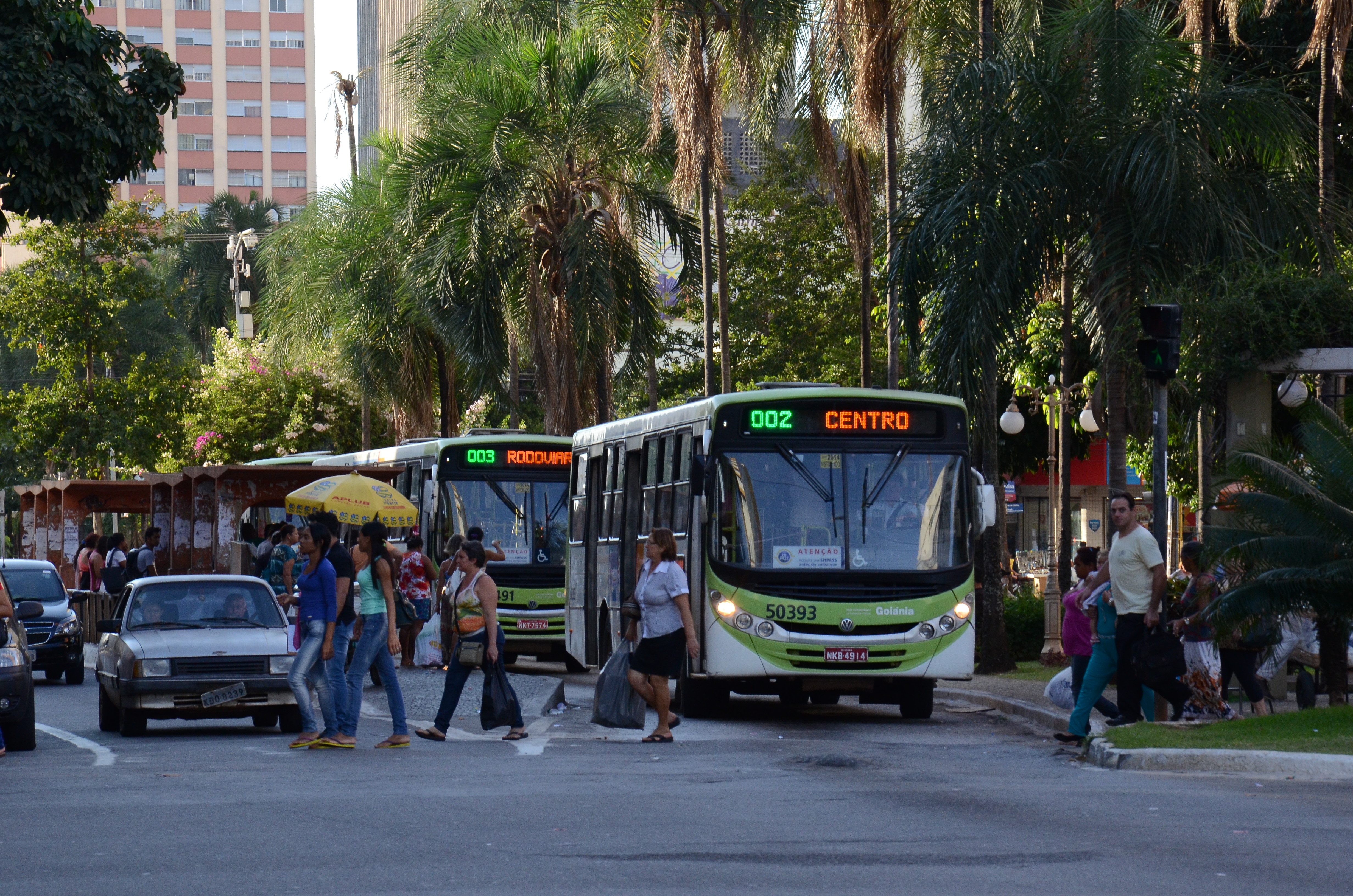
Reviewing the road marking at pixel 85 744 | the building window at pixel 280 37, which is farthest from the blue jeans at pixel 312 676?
the building window at pixel 280 37

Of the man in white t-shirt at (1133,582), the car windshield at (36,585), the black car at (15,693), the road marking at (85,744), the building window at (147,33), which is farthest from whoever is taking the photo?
the building window at (147,33)

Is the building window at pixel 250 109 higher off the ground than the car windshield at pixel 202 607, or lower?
higher

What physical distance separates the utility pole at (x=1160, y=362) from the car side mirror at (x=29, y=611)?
8899mm

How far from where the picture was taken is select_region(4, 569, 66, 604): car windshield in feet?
80.8

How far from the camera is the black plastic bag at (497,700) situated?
51.5ft

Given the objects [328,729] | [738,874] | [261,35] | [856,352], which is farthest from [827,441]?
[261,35]

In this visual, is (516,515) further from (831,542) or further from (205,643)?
(205,643)

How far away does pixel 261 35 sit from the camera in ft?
442

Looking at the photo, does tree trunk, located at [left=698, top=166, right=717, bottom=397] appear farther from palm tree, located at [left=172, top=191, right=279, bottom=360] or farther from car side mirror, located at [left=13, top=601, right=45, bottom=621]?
palm tree, located at [left=172, top=191, right=279, bottom=360]

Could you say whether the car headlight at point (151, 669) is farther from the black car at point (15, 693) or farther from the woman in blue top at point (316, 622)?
the woman in blue top at point (316, 622)

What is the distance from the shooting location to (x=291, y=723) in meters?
17.1

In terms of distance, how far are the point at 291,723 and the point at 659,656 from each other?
11.7 ft

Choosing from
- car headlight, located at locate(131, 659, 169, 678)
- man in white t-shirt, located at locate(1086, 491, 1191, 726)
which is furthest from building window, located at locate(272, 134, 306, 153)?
man in white t-shirt, located at locate(1086, 491, 1191, 726)

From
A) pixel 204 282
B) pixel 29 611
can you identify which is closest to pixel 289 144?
pixel 204 282
